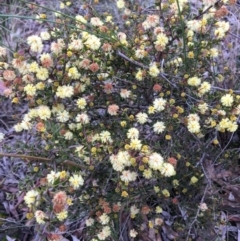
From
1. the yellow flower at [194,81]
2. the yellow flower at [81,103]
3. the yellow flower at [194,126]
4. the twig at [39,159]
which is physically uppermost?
the yellow flower at [194,81]

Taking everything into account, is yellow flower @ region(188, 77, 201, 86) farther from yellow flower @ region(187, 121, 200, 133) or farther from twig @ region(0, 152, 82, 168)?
twig @ region(0, 152, 82, 168)

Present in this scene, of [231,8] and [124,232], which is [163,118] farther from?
[231,8]

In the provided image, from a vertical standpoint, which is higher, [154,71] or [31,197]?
[154,71]

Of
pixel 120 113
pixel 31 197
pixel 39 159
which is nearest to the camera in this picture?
pixel 31 197

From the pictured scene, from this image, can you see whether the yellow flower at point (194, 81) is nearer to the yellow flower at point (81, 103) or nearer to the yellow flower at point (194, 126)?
the yellow flower at point (194, 126)

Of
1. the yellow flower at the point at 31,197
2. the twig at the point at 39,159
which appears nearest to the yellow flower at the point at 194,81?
the twig at the point at 39,159

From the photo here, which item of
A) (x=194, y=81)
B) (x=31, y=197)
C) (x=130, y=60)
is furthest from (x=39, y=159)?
(x=194, y=81)

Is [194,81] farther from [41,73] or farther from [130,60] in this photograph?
[41,73]

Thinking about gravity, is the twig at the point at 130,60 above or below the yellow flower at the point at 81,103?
above

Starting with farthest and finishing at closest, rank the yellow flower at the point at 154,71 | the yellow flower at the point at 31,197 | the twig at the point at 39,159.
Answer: the yellow flower at the point at 154,71
the twig at the point at 39,159
the yellow flower at the point at 31,197

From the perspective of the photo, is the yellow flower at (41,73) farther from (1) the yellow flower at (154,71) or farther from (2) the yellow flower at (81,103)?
(1) the yellow flower at (154,71)

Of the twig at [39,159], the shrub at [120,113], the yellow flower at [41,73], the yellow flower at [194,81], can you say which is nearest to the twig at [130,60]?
the shrub at [120,113]

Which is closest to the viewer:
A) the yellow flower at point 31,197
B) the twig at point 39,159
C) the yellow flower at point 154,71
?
the yellow flower at point 31,197

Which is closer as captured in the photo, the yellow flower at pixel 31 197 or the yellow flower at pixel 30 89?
the yellow flower at pixel 31 197
